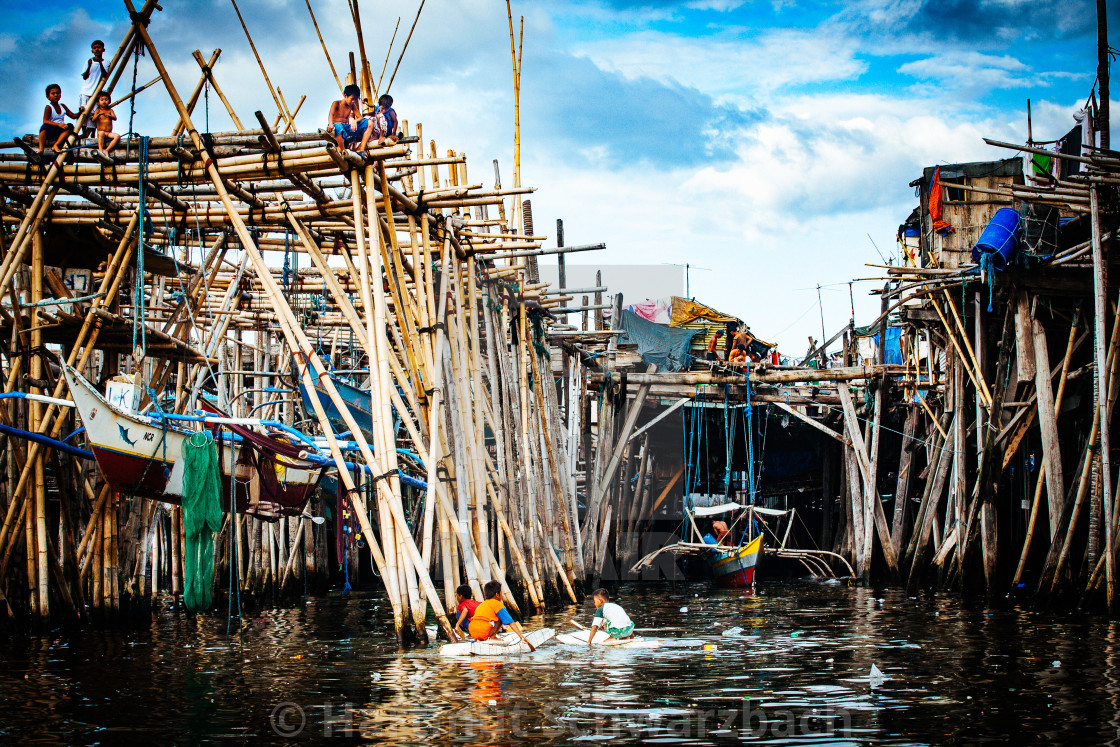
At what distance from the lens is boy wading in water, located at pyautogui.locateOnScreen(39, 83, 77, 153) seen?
1272cm

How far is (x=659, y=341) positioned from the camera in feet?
94.2

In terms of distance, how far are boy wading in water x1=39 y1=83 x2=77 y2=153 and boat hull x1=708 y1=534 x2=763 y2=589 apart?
16904 millimetres

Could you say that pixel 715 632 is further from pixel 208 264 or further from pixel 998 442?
pixel 208 264

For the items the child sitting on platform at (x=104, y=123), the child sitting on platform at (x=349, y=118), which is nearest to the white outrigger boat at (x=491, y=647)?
the child sitting on platform at (x=349, y=118)

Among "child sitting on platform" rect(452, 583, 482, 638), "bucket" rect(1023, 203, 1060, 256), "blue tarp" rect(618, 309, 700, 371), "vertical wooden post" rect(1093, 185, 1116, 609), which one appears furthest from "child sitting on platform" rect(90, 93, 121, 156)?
"blue tarp" rect(618, 309, 700, 371)

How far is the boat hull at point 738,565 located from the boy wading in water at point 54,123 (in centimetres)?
1690

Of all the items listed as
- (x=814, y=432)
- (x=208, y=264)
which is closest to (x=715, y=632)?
(x=208, y=264)

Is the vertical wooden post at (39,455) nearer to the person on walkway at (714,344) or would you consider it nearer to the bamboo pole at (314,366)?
the bamboo pole at (314,366)

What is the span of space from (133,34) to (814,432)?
901 inches

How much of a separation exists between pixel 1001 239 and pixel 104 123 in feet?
44.3

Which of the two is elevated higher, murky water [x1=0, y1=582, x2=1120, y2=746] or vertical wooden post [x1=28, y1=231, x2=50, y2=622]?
vertical wooden post [x1=28, y1=231, x2=50, y2=622]

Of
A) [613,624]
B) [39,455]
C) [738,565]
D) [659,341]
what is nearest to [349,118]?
[39,455]

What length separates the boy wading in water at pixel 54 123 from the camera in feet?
41.7

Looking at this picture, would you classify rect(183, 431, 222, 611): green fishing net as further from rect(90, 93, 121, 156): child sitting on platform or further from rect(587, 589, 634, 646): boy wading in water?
rect(587, 589, 634, 646): boy wading in water
